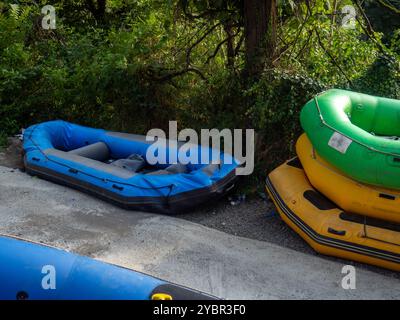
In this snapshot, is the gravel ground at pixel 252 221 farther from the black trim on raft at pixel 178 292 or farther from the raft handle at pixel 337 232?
the black trim on raft at pixel 178 292

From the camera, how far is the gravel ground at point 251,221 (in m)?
4.60

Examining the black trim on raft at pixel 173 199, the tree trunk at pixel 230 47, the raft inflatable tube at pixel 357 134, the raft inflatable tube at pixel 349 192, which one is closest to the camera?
the raft inflatable tube at pixel 357 134

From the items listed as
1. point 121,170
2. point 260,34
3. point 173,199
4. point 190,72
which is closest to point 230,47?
point 190,72

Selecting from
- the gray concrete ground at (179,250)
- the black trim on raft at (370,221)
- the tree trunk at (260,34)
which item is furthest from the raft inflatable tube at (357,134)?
the tree trunk at (260,34)

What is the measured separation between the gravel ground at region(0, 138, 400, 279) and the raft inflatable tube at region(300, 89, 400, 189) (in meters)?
0.77

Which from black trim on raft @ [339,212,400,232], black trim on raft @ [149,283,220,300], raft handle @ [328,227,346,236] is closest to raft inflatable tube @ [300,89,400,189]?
black trim on raft @ [339,212,400,232]

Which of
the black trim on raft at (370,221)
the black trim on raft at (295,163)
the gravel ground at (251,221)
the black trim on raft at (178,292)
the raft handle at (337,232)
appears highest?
the black trim on raft at (178,292)

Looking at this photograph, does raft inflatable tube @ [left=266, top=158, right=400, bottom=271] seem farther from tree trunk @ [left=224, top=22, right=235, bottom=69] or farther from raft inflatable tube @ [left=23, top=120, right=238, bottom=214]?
tree trunk @ [left=224, top=22, right=235, bottom=69]

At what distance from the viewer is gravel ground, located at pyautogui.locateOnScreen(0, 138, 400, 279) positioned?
15.1ft

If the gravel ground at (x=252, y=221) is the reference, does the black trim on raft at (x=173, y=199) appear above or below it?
above

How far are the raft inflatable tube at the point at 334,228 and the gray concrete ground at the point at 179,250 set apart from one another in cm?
13

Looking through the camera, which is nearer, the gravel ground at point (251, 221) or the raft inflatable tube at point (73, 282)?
the raft inflatable tube at point (73, 282)

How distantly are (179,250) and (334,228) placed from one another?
4.02 ft
